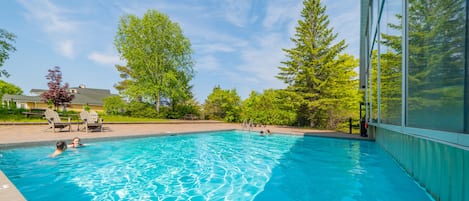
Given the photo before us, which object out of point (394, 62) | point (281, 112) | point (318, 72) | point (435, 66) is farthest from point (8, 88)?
point (435, 66)

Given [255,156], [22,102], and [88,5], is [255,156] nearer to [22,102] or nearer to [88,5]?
[88,5]

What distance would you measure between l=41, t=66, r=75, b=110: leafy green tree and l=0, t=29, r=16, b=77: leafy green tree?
2863 mm

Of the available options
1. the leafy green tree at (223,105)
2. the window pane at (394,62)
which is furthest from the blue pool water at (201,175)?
the leafy green tree at (223,105)

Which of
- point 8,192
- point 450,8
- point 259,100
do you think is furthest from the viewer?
point 259,100

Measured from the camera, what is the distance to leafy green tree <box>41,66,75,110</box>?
64.5ft

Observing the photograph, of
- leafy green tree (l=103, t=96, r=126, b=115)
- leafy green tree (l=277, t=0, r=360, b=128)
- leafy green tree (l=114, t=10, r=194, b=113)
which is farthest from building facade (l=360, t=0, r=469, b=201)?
leafy green tree (l=103, t=96, r=126, b=115)

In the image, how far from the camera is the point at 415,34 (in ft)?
11.3

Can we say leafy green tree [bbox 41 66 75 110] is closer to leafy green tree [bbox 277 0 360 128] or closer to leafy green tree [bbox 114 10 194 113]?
leafy green tree [bbox 114 10 194 113]

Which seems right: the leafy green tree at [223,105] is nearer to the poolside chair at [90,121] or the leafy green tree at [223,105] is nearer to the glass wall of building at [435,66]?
the poolside chair at [90,121]

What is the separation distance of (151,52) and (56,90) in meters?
9.49

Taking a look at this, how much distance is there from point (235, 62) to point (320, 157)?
70.0 ft

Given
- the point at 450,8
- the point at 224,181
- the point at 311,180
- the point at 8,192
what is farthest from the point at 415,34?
the point at 8,192

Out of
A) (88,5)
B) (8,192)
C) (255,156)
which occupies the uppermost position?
(88,5)

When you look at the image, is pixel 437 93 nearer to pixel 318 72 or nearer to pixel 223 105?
pixel 318 72
